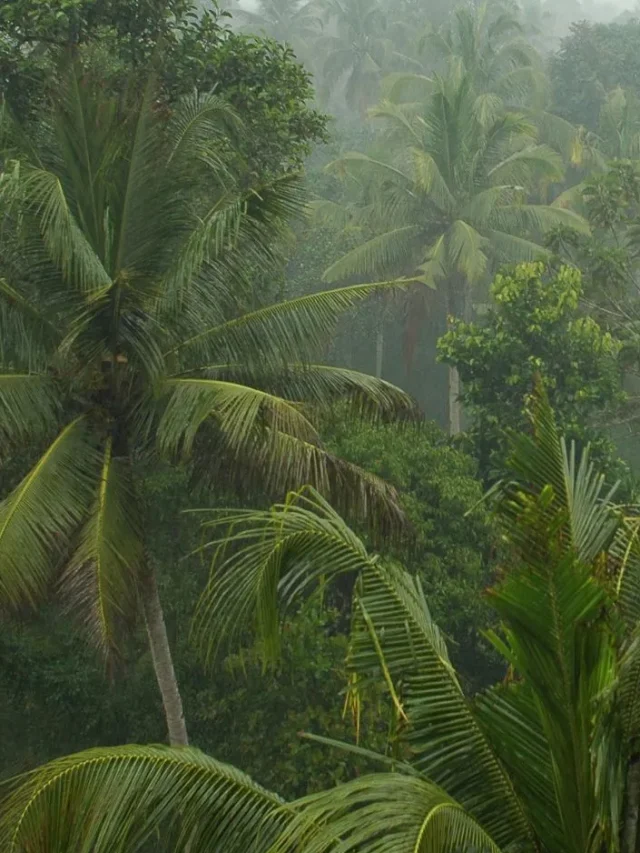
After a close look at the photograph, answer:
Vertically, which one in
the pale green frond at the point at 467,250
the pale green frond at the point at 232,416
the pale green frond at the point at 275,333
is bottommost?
the pale green frond at the point at 232,416

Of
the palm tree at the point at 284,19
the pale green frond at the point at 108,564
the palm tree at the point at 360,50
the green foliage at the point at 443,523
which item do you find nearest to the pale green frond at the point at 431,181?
the green foliage at the point at 443,523

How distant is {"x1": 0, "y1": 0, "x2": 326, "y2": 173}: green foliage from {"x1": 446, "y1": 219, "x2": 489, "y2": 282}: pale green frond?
7.91m

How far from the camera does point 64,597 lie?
22.6 feet

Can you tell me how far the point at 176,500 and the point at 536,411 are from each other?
25.0 ft

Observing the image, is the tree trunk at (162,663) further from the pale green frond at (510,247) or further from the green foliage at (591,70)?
the green foliage at (591,70)

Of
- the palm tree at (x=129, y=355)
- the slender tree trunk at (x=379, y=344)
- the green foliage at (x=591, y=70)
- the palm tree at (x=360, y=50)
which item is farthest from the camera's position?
the palm tree at (x=360, y=50)

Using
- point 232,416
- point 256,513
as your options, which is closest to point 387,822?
point 256,513

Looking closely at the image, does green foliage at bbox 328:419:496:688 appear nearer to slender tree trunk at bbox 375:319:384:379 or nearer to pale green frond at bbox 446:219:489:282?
pale green frond at bbox 446:219:489:282

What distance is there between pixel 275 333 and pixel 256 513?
11.2ft

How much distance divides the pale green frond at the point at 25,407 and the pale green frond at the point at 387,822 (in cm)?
428

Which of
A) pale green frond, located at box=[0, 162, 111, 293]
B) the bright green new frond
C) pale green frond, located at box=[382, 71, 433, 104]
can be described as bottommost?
the bright green new frond

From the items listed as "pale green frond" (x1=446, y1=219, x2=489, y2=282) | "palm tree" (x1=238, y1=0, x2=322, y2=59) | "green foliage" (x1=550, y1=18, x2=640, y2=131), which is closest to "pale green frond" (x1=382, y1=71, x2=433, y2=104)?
"green foliage" (x1=550, y1=18, x2=640, y2=131)

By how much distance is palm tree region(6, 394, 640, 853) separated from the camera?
3611 mm

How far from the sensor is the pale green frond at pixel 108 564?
6625mm
